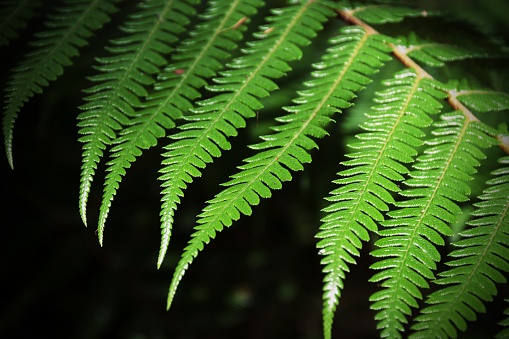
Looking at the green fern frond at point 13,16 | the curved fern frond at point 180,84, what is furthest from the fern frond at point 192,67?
the green fern frond at point 13,16

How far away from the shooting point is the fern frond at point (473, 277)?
31.6 inches

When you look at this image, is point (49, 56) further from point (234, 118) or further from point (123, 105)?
point (234, 118)

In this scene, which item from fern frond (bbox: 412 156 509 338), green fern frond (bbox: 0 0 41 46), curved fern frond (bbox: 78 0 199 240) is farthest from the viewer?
green fern frond (bbox: 0 0 41 46)

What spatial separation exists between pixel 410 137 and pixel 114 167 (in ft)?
2.24

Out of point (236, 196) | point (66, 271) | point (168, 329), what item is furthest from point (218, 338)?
point (236, 196)

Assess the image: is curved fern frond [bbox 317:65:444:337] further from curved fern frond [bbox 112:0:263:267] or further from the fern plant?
curved fern frond [bbox 112:0:263:267]

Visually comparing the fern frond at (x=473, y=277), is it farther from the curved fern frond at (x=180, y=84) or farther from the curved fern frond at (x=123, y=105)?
the curved fern frond at (x=123, y=105)

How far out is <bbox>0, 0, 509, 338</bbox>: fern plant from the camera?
0.86m

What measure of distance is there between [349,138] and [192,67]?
579 mm

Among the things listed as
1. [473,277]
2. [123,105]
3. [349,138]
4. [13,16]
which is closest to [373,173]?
[473,277]

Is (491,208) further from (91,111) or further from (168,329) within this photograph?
(168,329)

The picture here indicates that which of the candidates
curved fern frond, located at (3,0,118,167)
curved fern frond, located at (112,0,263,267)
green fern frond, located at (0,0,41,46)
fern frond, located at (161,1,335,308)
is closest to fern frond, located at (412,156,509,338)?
fern frond, located at (161,1,335,308)

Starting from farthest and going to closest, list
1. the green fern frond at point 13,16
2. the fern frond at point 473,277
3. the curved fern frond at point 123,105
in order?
1. the green fern frond at point 13,16
2. the curved fern frond at point 123,105
3. the fern frond at point 473,277

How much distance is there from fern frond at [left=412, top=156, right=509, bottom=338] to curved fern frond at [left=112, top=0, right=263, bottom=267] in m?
0.54
